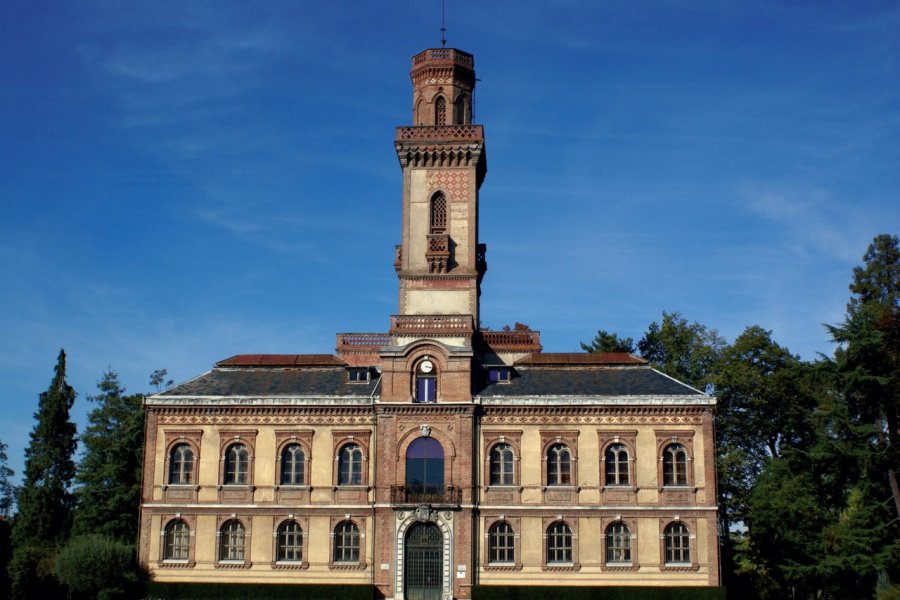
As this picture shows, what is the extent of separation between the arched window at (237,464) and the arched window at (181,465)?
1.86m

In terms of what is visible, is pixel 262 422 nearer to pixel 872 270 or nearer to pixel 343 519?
pixel 343 519

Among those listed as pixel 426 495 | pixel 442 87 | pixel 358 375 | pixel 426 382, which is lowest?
pixel 426 495

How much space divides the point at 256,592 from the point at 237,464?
682 centimetres

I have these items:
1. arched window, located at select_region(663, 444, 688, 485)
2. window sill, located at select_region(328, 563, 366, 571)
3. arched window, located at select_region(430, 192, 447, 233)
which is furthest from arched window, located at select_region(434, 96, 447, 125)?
window sill, located at select_region(328, 563, 366, 571)

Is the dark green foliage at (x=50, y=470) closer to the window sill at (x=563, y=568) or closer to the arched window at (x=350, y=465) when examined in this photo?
the arched window at (x=350, y=465)

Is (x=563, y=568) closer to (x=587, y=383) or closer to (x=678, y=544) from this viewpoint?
(x=678, y=544)

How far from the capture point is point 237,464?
52.5 meters

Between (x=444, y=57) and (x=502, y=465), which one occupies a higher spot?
(x=444, y=57)

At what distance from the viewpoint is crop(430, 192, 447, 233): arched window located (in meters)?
57.7

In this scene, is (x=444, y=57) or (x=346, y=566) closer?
(x=346, y=566)

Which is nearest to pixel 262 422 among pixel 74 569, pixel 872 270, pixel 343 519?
pixel 343 519

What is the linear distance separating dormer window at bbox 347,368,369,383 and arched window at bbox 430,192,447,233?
8974 mm

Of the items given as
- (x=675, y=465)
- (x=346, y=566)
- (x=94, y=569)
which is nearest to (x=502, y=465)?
(x=675, y=465)

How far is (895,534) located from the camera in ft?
161
